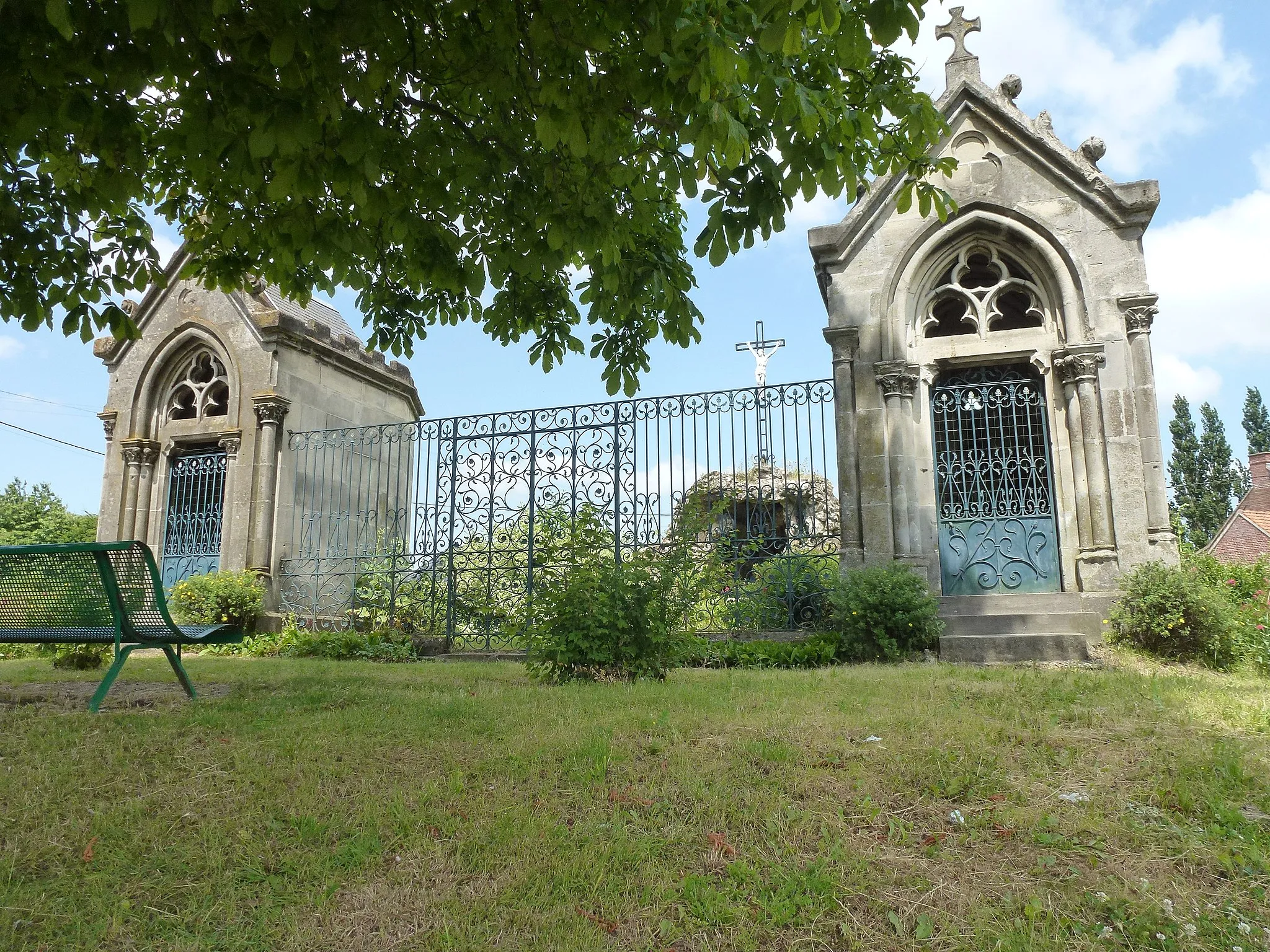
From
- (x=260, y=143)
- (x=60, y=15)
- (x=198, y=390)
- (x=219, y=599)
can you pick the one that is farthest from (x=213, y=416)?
(x=60, y=15)

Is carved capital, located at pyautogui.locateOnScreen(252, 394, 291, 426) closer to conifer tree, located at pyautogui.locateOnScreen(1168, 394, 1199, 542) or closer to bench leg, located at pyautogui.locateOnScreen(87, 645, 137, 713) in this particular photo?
bench leg, located at pyautogui.locateOnScreen(87, 645, 137, 713)

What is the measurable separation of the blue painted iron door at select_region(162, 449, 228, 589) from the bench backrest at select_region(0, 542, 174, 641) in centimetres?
822

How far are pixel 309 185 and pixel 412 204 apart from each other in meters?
0.86

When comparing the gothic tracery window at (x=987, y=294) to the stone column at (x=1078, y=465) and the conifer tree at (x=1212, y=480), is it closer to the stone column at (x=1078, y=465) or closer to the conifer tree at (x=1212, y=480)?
the stone column at (x=1078, y=465)

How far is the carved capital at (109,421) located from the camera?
14.4 m

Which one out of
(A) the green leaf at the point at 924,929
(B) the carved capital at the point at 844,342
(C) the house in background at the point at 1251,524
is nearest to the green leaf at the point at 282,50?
(A) the green leaf at the point at 924,929

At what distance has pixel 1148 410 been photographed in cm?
945

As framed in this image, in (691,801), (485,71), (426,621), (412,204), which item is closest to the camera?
(691,801)

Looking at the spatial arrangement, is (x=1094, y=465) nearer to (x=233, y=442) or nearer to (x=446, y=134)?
(x=446, y=134)

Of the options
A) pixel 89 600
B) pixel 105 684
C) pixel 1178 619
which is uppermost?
pixel 89 600

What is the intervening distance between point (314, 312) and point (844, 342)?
1041cm

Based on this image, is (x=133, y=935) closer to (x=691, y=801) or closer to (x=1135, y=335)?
(x=691, y=801)

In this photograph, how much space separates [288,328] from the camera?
13516 millimetres

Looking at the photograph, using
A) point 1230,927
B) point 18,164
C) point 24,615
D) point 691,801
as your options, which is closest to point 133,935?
point 691,801
